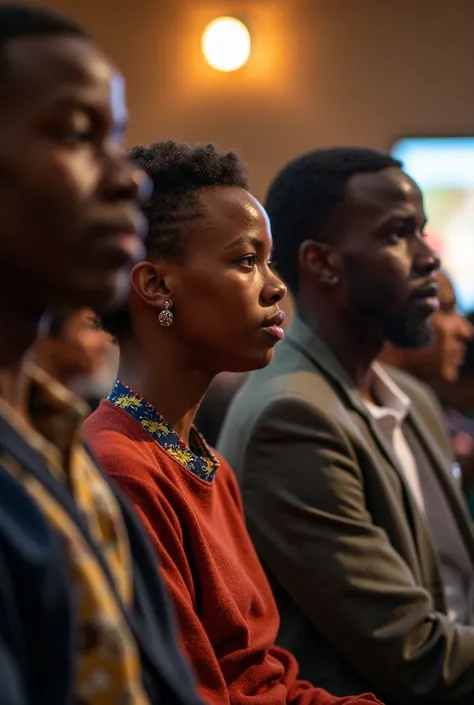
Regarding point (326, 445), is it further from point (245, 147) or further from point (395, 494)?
point (245, 147)

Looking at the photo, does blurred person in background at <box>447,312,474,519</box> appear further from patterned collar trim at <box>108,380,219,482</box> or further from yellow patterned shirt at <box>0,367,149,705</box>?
yellow patterned shirt at <box>0,367,149,705</box>

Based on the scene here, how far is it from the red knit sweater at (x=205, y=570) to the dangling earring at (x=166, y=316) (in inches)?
4.5

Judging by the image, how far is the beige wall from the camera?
4.20 meters

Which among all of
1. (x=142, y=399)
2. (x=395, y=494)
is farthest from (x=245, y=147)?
(x=142, y=399)

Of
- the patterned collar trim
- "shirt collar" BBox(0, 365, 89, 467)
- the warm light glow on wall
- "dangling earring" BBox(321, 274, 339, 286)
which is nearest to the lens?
"shirt collar" BBox(0, 365, 89, 467)

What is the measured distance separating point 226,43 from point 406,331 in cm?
263

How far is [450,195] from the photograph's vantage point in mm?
4270

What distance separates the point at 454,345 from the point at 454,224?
1438 mm

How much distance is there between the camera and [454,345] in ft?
9.62

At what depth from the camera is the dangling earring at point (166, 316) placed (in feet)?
4.14

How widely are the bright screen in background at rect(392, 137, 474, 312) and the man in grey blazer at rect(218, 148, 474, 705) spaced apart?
226 centimetres

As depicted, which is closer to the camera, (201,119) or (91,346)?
(91,346)

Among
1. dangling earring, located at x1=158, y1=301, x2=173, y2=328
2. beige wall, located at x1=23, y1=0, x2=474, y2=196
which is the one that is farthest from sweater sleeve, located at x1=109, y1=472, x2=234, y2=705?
beige wall, located at x1=23, y1=0, x2=474, y2=196

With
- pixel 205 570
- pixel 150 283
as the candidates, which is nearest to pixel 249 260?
pixel 150 283
